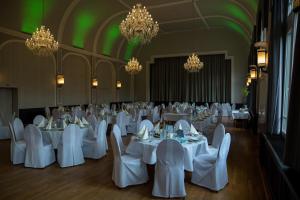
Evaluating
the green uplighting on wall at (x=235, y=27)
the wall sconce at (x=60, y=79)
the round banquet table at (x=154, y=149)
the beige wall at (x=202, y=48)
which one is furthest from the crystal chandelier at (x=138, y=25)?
the beige wall at (x=202, y=48)

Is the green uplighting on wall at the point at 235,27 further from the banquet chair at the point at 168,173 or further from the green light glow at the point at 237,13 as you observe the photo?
the banquet chair at the point at 168,173

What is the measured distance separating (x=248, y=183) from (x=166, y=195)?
169 centimetres

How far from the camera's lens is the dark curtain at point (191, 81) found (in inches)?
641

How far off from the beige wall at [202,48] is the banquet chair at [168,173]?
1315cm

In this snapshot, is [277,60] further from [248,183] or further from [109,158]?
[109,158]

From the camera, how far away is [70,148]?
209 inches

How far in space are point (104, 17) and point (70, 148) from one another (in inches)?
350

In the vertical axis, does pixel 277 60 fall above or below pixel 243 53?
below

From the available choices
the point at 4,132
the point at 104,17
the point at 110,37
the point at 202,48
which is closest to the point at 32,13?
the point at 104,17

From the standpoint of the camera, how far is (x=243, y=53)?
1549 cm

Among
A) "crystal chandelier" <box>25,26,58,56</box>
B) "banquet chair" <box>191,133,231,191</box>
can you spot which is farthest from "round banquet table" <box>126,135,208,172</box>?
"crystal chandelier" <box>25,26,58,56</box>

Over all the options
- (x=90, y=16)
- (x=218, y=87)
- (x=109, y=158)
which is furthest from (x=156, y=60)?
(x=109, y=158)

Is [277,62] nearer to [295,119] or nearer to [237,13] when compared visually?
[295,119]

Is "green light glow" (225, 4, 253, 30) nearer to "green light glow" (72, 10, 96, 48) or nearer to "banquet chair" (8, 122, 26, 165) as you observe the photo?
"green light glow" (72, 10, 96, 48)
